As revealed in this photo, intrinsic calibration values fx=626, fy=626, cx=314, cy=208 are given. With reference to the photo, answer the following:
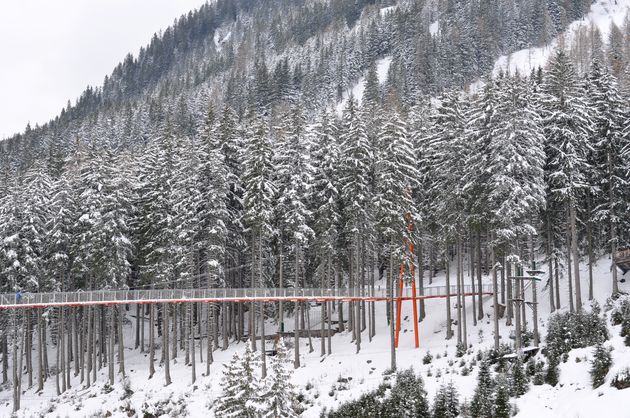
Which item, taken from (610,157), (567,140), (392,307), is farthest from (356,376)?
(610,157)

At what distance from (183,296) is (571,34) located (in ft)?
449

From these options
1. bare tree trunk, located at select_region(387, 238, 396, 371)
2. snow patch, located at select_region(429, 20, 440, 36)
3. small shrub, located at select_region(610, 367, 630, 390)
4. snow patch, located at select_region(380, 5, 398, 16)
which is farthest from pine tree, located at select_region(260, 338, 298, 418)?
snow patch, located at select_region(429, 20, 440, 36)

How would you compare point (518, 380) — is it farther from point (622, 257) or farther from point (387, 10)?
point (387, 10)

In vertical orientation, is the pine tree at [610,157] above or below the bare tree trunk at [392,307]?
above

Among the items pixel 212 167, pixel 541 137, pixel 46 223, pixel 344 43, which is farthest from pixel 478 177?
pixel 344 43

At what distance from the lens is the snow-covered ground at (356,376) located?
93.8 feet

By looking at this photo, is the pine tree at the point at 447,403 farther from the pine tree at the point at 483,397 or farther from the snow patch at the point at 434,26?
the snow patch at the point at 434,26

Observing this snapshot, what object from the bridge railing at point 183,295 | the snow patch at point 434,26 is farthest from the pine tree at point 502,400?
the snow patch at point 434,26

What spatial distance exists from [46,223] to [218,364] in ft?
60.0

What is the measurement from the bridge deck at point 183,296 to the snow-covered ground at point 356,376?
3835mm

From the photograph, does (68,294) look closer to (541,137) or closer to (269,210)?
(269,210)

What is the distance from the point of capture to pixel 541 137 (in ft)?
120

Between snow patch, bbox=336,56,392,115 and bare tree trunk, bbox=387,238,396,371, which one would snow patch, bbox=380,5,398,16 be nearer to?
snow patch, bbox=336,56,392,115

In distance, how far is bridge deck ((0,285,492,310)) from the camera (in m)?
42.6
